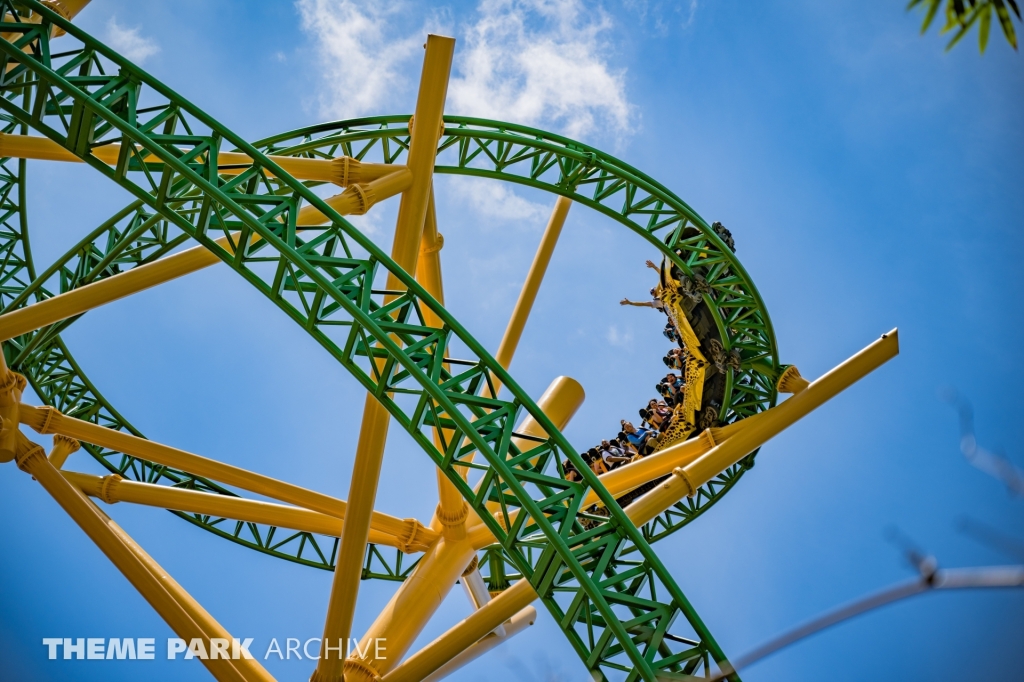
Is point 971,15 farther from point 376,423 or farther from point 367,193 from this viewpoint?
point 367,193

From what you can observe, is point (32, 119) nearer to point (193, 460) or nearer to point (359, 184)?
point (359, 184)

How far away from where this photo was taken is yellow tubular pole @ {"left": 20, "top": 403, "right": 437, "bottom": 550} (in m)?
11.3

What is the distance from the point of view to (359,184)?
9.47 meters

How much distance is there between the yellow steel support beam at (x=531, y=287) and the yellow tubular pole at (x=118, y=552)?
4661 millimetres

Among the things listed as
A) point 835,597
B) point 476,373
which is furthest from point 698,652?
point 835,597

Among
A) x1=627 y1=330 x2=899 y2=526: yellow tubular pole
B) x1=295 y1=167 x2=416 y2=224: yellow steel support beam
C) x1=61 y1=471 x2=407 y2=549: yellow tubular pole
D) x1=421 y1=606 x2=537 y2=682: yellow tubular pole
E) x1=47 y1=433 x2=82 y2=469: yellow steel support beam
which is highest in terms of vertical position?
x1=47 y1=433 x2=82 y2=469: yellow steel support beam

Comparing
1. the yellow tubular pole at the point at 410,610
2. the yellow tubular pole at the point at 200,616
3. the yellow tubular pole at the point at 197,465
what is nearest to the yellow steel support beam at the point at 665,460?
the yellow tubular pole at the point at 410,610

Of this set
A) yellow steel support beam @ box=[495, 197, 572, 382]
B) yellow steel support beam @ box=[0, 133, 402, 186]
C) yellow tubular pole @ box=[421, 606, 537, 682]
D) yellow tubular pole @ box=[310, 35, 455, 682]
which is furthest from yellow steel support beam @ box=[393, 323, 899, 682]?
yellow steel support beam @ box=[0, 133, 402, 186]

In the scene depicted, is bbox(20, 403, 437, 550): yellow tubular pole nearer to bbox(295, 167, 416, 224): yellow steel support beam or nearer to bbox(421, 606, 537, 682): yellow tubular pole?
bbox(421, 606, 537, 682): yellow tubular pole

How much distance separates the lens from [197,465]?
1173 centimetres

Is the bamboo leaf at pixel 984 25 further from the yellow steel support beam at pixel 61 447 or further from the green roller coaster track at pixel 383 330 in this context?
the yellow steel support beam at pixel 61 447

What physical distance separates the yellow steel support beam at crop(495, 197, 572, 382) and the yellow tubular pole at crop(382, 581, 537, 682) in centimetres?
323

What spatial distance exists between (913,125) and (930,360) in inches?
187

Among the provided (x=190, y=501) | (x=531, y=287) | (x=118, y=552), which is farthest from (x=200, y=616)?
(x=531, y=287)
